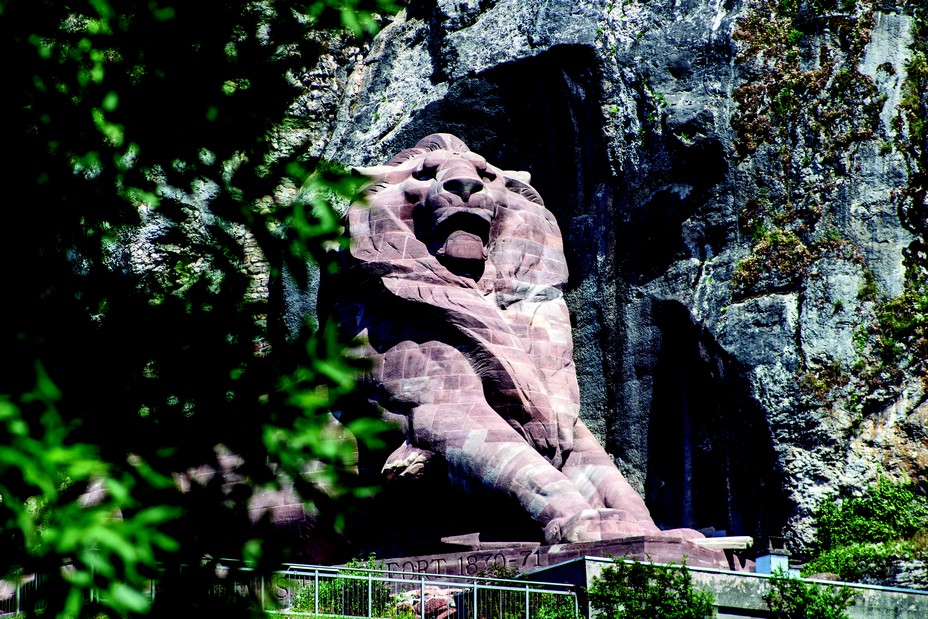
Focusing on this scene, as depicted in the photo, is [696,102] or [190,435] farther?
[696,102]

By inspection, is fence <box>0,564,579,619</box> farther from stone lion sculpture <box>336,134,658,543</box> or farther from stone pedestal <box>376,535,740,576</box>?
stone lion sculpture <box>336,134,658,543</box>

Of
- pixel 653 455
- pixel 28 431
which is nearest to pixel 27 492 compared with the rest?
pixel 28 431

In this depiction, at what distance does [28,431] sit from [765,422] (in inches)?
469

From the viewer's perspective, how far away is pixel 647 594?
11.8 metres

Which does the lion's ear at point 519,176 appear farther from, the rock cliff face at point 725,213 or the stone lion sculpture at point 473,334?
the rock cliff face at point 725,213

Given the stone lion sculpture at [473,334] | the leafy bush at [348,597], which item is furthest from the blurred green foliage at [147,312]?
the stone lion sculpture at [473,334]

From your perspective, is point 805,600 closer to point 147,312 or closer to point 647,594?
point 647,594

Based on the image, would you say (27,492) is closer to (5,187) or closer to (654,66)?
(5,187)

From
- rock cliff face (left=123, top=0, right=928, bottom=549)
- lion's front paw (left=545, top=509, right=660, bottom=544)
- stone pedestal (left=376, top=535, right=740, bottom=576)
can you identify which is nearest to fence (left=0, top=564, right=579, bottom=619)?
stone pedestal (left=376, top=535, right=740, bottom=576)

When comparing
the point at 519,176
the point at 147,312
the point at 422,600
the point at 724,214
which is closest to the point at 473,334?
the point at 519,176

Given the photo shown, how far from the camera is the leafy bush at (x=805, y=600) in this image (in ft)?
39.5

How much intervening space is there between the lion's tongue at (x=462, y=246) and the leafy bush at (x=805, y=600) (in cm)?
623

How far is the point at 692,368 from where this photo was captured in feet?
58.5

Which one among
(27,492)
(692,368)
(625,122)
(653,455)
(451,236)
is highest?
(625,122)
